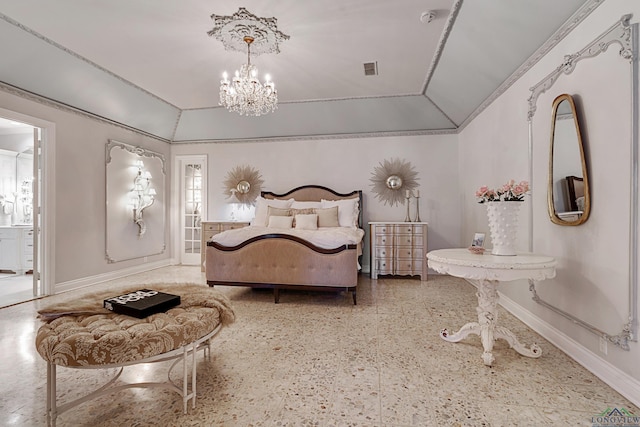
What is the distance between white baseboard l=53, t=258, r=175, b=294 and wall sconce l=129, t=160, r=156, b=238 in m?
0.59

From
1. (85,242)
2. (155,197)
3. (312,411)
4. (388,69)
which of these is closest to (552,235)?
(312,411)

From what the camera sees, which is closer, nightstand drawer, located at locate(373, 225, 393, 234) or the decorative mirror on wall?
the decorative mirror on wall

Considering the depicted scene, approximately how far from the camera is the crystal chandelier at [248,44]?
283 cm

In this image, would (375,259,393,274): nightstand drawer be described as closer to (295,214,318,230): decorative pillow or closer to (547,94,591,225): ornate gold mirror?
(295,214,318,230): decorative pillow

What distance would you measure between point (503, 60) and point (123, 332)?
12.3 feet

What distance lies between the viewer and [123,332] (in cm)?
141

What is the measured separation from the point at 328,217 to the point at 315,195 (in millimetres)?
800

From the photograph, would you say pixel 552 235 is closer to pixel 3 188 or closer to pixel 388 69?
pixel 388 69

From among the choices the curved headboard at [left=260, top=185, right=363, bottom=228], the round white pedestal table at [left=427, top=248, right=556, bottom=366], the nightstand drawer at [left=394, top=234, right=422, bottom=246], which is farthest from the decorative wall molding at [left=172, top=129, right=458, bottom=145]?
the round white pedestal table at [left=427, top=248, right=556, bottom=366]

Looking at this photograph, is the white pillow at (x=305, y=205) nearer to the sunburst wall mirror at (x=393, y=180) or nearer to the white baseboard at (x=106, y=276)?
the sunburst wall mirror at (x=393, y=180)

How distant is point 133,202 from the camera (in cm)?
508

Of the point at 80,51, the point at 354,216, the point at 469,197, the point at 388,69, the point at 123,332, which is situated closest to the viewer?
the point at 123,332

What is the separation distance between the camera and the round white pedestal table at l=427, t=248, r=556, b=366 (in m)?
1.93

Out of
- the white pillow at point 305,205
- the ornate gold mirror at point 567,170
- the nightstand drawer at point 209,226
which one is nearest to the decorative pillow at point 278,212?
the white pillow at point 305,205
